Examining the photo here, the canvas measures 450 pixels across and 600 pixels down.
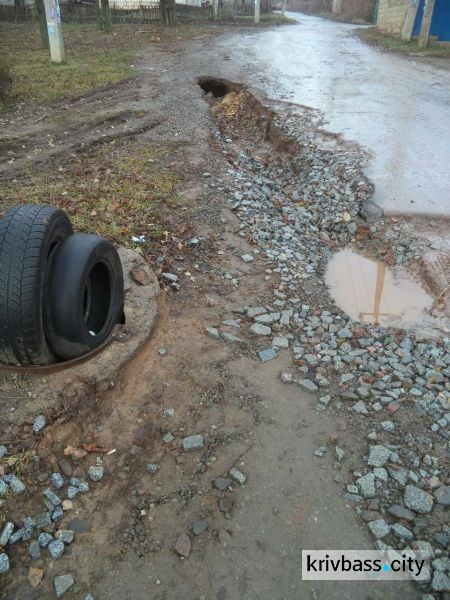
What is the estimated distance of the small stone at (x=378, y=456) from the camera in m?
3.04

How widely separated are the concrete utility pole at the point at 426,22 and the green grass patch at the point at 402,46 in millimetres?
222

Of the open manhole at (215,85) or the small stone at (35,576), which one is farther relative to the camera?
the open manhole at (215,85)

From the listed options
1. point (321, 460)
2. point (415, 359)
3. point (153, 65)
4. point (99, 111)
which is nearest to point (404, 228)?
point (415, 359)

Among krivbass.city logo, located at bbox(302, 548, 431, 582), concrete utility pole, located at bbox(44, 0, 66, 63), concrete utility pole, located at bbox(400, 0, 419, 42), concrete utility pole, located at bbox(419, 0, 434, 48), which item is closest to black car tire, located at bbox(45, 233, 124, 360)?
krivbass.city logo, located at bbox(302, 548, 431, 582)

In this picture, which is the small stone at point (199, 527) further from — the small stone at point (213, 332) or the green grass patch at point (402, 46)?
the green grass patch at point (402, 46)

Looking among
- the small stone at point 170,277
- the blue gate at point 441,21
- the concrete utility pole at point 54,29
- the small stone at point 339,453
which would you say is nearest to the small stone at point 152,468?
the small stone at point 339,453

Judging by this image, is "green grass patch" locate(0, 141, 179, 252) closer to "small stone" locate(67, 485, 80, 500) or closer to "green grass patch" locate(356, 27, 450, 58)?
"small stone" locate(67, 485, 80, 500)

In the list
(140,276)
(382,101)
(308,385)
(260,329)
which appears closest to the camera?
(308,385)

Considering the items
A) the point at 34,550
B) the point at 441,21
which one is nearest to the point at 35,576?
the point at 34,550

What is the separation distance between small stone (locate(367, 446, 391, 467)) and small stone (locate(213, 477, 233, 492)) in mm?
976

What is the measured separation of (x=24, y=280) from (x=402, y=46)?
20.2 m

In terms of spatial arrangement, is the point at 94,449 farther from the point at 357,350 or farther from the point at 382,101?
the point at 382,101

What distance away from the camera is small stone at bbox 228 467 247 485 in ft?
9.58

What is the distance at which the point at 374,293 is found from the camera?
5.13 metres
